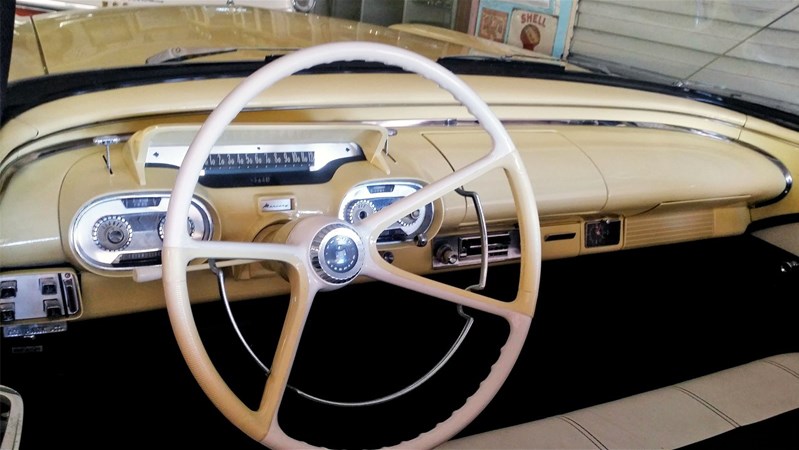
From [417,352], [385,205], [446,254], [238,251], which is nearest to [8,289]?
[238,251]

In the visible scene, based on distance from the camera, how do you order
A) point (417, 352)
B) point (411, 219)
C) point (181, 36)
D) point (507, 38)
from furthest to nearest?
point (507, 38) → point (181, 36) → point (417, 352) → point (411, 219)

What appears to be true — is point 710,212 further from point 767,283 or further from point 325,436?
point 325,436

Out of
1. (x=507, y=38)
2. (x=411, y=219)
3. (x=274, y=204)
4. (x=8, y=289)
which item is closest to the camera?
(x=8, y=289)

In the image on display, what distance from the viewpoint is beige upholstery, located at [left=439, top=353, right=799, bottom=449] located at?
1.19 metres

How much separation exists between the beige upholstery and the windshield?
0.81m

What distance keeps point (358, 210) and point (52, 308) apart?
543mm

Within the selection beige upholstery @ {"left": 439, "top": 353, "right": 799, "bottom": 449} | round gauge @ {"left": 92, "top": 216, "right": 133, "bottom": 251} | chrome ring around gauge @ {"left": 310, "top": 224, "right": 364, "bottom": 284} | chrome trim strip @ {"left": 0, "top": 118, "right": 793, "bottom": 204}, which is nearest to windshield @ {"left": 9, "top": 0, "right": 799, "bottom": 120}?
chrome trim strip @ {"left": 0, "top": 118, "right": 793, "bottom": 204}

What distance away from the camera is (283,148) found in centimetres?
126

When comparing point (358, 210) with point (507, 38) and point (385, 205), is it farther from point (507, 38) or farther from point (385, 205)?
point (507, 38)

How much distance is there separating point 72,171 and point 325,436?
0.83 m

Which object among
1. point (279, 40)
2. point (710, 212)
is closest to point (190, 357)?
point (279, 40)

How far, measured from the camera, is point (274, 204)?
4.08 feet

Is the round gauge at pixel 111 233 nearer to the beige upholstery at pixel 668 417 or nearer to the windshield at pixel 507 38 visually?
the windshield at pixel 507 38

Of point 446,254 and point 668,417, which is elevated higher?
point 446,254
